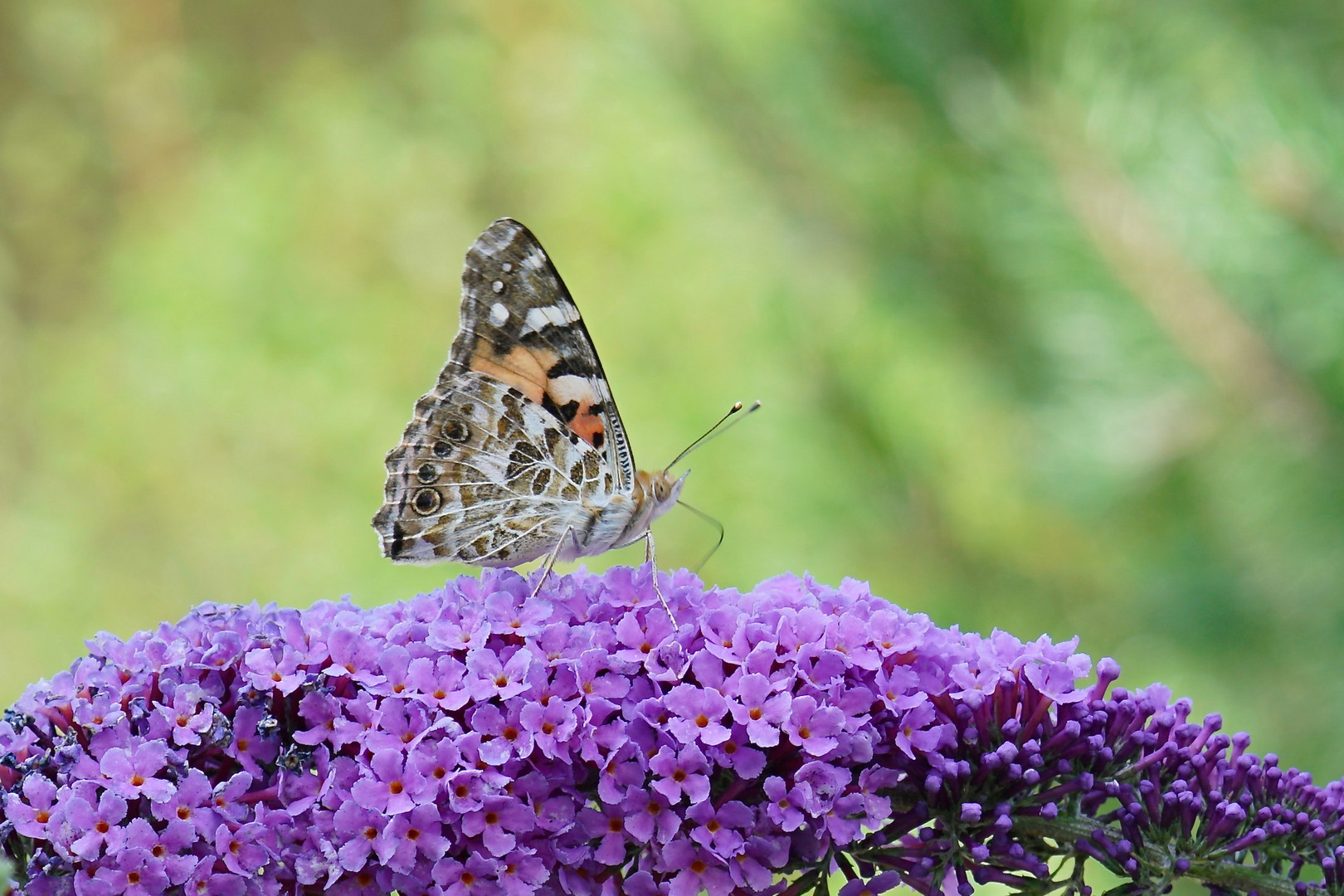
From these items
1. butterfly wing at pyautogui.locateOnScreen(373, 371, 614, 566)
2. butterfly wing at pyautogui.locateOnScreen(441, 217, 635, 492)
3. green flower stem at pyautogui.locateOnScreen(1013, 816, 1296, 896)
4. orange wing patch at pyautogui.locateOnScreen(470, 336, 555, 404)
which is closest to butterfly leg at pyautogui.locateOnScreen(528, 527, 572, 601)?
butterfly wing at pyautogui.locateOnScreen(373, 371, 614, 566)

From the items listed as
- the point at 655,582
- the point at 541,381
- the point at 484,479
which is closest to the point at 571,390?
the point at 541,381

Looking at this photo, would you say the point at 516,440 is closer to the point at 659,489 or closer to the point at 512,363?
the point at 512,363

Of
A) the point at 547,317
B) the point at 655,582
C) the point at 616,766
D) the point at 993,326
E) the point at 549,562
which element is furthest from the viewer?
the point at 993,326

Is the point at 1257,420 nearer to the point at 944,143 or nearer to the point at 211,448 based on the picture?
the point at 944,143

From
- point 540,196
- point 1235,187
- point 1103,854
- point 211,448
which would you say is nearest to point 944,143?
point 1235,187

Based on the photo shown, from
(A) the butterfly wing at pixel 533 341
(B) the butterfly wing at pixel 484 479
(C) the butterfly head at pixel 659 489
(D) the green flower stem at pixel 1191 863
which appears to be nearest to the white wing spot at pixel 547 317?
(A) the butterfly wing at pixel 533 341

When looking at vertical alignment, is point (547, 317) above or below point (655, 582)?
above

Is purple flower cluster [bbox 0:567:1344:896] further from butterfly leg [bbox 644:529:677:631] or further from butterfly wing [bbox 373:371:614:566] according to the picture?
butterfly wing [bbox 373:371:614:566]

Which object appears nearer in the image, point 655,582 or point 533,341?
point 655,582
